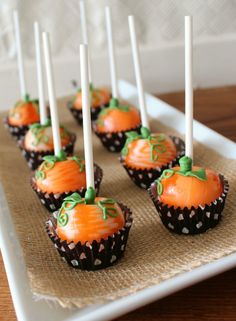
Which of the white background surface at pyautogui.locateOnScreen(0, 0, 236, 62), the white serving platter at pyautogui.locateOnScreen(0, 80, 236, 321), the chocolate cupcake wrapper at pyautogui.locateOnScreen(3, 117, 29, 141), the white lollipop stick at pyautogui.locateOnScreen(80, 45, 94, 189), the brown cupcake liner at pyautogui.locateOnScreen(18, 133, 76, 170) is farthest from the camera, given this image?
the white background surface at pyautogui.locateOnScreen(0, 0, 236, 62)

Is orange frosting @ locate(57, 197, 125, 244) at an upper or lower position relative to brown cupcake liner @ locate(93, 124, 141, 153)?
upper

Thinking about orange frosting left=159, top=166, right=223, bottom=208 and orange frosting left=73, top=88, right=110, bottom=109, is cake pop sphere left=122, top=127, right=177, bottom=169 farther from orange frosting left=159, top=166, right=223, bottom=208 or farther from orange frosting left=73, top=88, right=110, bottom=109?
orange frosting left=73, top=88, right=110, bottom=109

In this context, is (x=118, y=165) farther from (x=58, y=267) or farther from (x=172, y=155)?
(x=58, y=267)

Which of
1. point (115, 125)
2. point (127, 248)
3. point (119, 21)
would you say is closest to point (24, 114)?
point (115, 125)

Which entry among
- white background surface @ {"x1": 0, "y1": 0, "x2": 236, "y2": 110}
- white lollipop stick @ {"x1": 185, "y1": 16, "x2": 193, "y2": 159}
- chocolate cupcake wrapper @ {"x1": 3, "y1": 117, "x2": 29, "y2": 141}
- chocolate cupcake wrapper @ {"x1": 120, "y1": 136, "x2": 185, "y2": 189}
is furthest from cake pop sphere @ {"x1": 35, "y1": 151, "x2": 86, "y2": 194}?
white background surface @ {"x1": 0, "y1": 0, "x2": 236, "y2": 110}

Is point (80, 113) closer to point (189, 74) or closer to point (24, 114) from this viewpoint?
point (24, 114)

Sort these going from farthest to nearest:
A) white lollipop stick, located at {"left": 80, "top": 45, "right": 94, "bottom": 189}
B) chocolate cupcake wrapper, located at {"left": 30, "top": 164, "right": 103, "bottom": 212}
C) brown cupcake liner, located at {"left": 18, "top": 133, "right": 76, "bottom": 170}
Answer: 1. brown cupcake liner, located at {"left": 18, "top": 133, "right": 76, "bottom": 170}
2. chocolate cupcake wrapper, located at {"left": 30, "top": 164, "right": 103, "bottom": 212}
3. white lollipop stick, located at {"left": 80, "top": 45, "right": 94, "bottom": 189}
